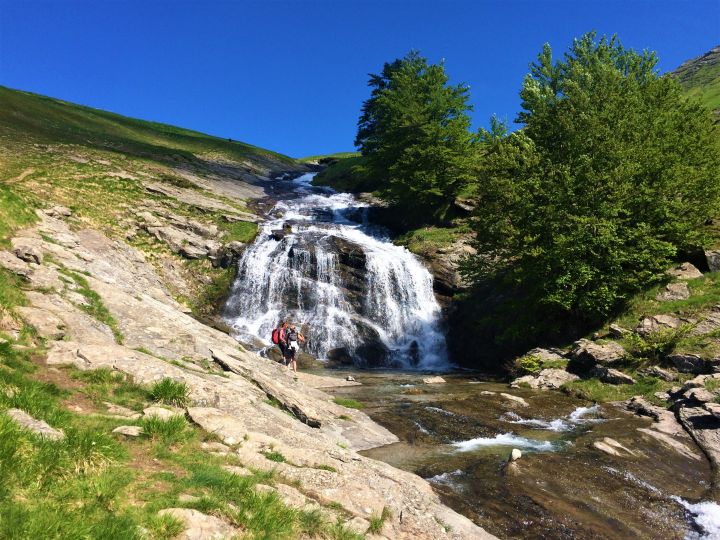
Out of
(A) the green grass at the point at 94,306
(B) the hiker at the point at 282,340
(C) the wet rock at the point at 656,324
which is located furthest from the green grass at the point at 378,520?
(C) the wet rock at the point at 656,324

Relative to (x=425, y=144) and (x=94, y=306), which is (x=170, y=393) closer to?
(x=94, y=306)

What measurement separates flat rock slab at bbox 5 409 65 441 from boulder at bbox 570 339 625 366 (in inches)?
841

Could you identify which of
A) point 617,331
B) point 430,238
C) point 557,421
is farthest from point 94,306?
point 430,238

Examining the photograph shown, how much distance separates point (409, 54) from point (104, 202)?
37.5 meters

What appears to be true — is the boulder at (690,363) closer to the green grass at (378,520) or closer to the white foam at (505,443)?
the white foam at (505,443)

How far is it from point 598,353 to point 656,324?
119 inches

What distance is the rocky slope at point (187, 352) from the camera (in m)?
7.04

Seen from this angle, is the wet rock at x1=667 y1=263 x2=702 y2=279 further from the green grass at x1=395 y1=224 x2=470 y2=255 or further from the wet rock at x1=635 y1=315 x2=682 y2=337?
the green grass at x1=395 y1=224 x2=470 y2=255

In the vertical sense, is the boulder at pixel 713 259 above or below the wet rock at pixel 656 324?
above

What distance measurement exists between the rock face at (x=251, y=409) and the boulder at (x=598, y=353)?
486 inches

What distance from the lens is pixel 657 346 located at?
19.1 metres

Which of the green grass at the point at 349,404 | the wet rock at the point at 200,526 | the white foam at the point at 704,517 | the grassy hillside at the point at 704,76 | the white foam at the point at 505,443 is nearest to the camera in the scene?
the wet rock at the point at 200,526

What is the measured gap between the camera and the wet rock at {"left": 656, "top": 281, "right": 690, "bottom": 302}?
878 inches

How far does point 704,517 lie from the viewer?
29.8 ft
